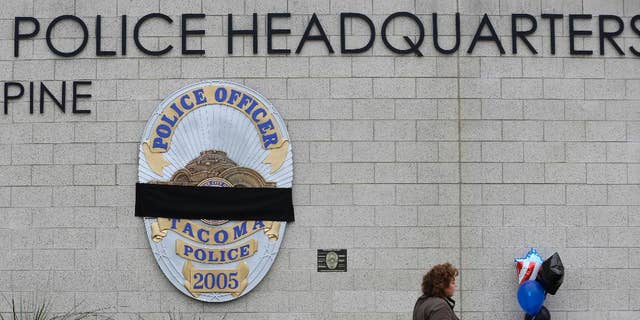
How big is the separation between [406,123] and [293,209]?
1586 millimetres

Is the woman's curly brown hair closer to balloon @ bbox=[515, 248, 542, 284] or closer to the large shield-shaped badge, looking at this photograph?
balloon @ bbox=[515, 248, 542, 284]

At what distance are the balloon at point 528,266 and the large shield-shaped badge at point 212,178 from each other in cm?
262

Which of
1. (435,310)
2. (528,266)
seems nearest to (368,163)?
(528,266)

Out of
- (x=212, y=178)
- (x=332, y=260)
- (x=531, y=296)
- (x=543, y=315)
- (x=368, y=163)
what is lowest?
(x=543, y=315)

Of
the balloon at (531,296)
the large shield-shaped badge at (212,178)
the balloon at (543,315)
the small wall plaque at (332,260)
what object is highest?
the large shield-shaped badge at (212,178)

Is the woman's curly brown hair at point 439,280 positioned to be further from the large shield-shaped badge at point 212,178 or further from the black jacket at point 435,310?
the large shield-shaped badge at point 212,178

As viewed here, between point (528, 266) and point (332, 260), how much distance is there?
212 cm

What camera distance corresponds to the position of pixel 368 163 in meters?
10.4

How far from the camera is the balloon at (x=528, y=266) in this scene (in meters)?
10.1

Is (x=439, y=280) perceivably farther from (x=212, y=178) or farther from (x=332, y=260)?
(x=212, y=178)

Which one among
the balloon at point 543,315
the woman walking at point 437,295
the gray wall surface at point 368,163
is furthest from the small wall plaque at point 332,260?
the woman walking at point 437,295

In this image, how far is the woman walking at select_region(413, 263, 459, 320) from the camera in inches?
285

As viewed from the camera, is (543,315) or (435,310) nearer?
(435,310)

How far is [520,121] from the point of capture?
10531 mm
